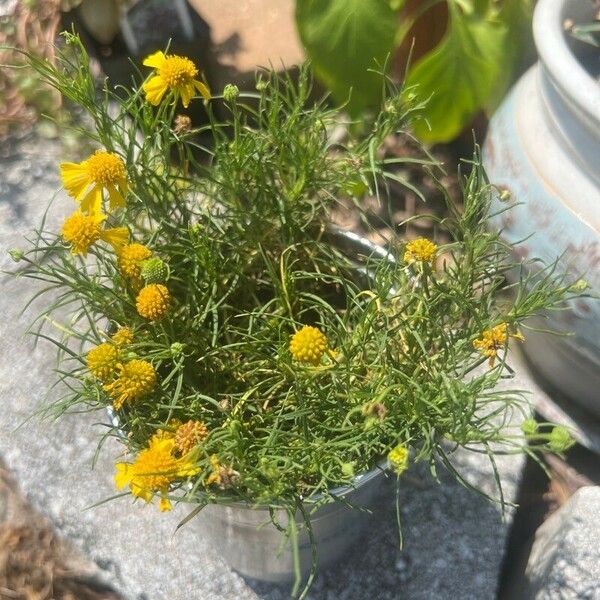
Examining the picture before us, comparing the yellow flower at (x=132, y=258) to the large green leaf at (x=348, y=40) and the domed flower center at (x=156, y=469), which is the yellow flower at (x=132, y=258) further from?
the large green leaf at (x=348, y=40)

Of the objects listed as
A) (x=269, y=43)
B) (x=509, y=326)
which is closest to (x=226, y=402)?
(x=509, y=326)

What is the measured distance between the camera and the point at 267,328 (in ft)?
2.01

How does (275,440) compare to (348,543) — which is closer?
(275,440)

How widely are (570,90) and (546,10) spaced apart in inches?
4.5

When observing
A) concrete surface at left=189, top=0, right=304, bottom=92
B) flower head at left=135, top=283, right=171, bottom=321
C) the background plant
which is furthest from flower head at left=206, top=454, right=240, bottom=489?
concrete surface at left=189, top=0, right=304, bottom=92

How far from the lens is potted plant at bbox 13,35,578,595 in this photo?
516 mm

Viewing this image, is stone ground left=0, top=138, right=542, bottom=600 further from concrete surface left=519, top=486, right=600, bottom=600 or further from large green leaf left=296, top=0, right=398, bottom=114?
large green leaf left=296, top=0, right=398, bottom=114

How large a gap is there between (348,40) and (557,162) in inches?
10.4

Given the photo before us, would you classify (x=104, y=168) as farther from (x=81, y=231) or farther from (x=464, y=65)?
(x=464, y=65)

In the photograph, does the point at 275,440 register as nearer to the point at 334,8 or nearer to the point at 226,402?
the point at 226,402

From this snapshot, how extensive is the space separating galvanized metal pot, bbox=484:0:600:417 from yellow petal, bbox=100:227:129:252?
0.31 metres

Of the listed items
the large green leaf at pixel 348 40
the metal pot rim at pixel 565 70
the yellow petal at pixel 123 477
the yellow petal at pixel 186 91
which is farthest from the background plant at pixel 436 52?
the yellow petal at pixel 123 477

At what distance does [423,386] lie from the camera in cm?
54

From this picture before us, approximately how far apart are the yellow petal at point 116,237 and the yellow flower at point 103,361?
0.27 ft
